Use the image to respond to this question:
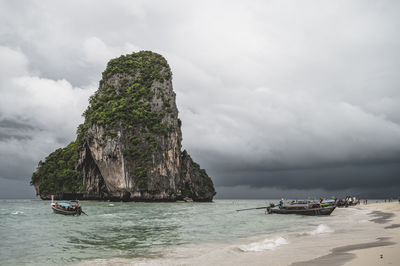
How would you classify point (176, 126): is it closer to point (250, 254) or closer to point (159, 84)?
point (159, 84)

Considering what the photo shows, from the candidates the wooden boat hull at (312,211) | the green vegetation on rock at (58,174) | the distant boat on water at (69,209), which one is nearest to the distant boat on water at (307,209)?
the wooden boat hull at (312,211)

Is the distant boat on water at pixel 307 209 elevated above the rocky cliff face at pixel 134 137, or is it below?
below

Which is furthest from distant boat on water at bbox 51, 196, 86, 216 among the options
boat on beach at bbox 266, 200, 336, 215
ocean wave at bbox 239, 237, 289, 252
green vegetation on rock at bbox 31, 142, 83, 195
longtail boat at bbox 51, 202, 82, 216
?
green vegetation on rock at bbox 31, 142, 83, 195

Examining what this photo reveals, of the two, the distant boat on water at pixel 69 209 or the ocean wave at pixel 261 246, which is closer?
the ocean wave at pixel 261 246

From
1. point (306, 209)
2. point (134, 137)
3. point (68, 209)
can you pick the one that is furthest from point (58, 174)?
point (306, 209)

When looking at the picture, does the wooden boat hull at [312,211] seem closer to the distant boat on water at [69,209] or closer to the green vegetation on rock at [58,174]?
the distant boat on water at [69,209]

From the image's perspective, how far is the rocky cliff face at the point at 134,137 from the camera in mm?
63875

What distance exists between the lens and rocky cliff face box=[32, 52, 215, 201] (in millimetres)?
63875

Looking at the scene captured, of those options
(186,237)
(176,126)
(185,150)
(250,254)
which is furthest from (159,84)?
(250,254)

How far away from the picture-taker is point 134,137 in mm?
66438

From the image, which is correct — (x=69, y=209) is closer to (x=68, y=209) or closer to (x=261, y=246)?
(x=68, y=209)

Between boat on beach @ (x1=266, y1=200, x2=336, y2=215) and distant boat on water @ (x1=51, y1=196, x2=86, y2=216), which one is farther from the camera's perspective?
boat on beach @ (x1=266, y1=200, x2=336, y2=215)

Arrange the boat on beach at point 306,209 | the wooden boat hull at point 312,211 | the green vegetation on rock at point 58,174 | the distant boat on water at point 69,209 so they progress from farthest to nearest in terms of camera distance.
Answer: the green vegetation on rock at point 58,174 → the boat on beach at point 306,209 → the wooden boat hull at point 312,211 → the distant boat on water at point 69,209

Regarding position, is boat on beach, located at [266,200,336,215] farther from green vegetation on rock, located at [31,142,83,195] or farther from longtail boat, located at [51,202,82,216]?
green vegetation on rock, located at [31,142,83,195]
